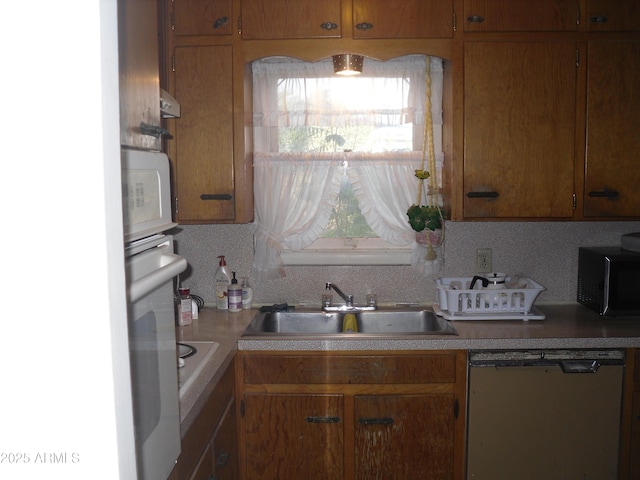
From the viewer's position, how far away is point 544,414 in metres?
2.47

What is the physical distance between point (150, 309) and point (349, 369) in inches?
63.7

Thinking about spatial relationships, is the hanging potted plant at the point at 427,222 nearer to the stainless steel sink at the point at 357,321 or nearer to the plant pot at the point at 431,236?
the plant pot at the point at 431,236

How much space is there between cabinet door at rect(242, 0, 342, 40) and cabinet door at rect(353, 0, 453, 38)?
99 millimetres

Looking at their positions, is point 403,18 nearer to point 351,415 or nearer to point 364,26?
point 364,26

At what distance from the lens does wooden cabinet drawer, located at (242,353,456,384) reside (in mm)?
2467

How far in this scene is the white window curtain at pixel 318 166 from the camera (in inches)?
118

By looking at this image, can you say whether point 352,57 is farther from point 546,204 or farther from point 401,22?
point 546,204

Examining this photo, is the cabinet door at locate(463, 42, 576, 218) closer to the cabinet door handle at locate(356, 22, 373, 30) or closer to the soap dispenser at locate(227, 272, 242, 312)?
the cabinet door handle at locate(356, 22, 373, 30)

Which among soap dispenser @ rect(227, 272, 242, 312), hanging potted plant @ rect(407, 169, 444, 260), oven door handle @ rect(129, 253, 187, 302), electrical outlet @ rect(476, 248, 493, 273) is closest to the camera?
oven door handle @ rect(129, 253, 187, 302)

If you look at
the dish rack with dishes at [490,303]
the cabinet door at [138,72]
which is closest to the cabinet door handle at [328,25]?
the dish rack with dishes at [490,303]

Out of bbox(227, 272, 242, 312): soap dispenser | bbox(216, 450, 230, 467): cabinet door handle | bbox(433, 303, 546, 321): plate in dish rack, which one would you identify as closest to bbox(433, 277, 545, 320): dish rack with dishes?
bbox(433, 303, 546, 321): plate in dish rack

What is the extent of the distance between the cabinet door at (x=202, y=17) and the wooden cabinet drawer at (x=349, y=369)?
1349mm

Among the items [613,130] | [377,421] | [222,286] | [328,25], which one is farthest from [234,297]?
[613,130]

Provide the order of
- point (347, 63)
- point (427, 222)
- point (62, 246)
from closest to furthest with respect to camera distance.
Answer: point (62, 246)
point (347, 63)
point (427, 222)
